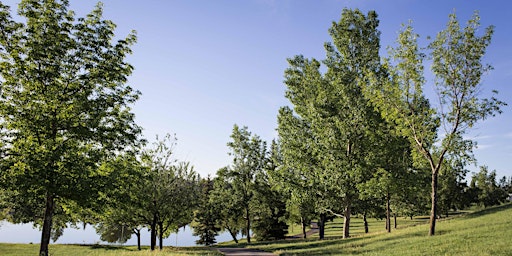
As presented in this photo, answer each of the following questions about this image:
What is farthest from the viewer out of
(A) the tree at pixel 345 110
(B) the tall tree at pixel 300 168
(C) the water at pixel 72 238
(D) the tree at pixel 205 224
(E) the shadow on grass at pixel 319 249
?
(C) the water at pixel 72 238

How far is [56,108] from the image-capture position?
53.8ft

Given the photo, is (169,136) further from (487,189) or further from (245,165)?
(487,189)

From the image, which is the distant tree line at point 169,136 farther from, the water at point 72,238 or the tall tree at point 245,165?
the water at point 72,238

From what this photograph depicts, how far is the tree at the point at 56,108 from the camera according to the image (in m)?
15.4

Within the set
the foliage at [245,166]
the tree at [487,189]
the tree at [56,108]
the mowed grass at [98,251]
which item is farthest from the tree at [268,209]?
the tree at [487,189]

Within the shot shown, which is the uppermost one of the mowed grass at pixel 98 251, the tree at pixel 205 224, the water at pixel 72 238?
the mowed grass at pixel 98 251

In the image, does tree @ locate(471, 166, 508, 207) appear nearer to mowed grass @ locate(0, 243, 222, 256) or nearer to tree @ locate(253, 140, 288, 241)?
tree @ locate(253, 140, 288, 241)

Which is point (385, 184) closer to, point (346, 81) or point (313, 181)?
point (313, 181)

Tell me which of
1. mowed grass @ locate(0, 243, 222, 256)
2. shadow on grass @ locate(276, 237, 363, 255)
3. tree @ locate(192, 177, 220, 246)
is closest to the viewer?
mowed grass @ locate(0, 243, 222, 256)

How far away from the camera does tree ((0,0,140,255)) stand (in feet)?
50.6

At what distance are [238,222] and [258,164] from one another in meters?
10.7

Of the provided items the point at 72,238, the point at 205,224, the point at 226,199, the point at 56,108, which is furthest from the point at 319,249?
the point at 72,238

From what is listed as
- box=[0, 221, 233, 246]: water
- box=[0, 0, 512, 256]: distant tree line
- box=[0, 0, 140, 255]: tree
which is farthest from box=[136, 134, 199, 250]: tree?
box=[0, 221, 233, 246]: water

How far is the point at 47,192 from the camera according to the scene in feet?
52.7
